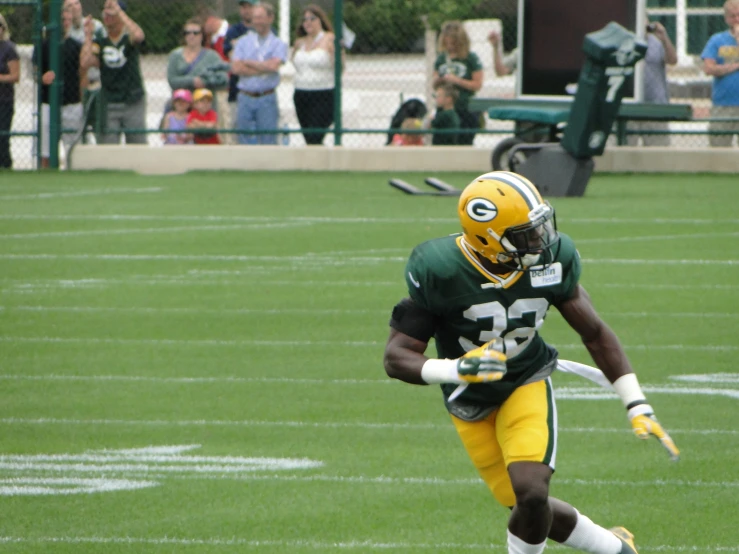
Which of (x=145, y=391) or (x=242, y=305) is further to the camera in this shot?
(x=242, y=305)

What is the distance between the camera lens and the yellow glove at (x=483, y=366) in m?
4.70

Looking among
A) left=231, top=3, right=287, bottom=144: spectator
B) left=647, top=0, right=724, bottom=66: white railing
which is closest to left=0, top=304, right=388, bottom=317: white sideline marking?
left=231, top=3, right=287, bottom=144: spectator

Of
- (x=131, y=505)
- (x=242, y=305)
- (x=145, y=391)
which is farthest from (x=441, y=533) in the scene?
(x=242, y=305)

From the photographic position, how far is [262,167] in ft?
71.1

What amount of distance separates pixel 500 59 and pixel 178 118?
14.7 ft

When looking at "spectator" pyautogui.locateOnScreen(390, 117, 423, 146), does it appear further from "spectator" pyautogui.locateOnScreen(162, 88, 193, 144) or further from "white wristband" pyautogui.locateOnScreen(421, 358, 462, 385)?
"white wristband" pyautogui.locateOnScreen(421, 358, 462, 385)

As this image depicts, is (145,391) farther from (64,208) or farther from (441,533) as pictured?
(64,208)

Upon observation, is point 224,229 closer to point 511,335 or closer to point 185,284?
point 185,284

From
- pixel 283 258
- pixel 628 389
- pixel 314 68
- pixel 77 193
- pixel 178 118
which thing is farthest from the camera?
pixel 178 118

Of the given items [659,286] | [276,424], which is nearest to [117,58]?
[659,286]

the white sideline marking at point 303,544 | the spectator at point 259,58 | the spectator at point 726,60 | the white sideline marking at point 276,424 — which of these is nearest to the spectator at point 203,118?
the spectator at point 259,58

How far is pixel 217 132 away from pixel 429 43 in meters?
3.15

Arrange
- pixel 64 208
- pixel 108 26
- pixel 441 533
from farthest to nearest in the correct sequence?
pixel 108 26 → pixel 64 208 → pixel 441 533

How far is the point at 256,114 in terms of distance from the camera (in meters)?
21.1
